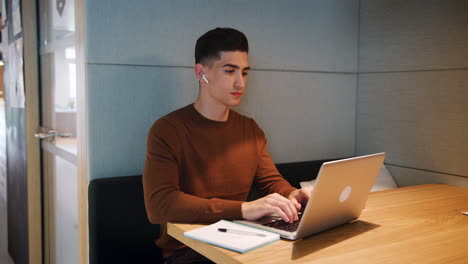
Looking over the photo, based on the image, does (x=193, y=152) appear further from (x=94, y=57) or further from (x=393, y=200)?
(x=393, y=200)

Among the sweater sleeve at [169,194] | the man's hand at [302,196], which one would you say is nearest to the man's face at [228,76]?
the sweater sleeve at [169,194]

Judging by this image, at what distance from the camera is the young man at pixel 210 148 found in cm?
165

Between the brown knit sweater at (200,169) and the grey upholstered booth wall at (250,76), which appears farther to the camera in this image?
the grey upholstered booth wall at (250,76)

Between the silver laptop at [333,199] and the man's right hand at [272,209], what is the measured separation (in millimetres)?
23

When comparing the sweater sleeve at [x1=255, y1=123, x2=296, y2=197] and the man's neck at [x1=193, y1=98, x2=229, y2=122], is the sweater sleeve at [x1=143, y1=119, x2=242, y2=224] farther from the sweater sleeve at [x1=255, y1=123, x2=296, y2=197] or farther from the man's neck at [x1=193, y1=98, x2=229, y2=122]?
the sweater sleeve at [x1=255, y1=123, x2=296, y2=197]

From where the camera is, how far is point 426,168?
2.60 meters

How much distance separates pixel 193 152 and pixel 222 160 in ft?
0.44

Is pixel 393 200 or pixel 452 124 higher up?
pixel 452 124

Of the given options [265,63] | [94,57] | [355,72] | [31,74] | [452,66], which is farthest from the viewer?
[355,72]

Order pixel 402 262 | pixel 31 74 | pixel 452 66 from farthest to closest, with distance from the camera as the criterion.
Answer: pixel 31 74 → pixel 452 66 → pixel 402 262

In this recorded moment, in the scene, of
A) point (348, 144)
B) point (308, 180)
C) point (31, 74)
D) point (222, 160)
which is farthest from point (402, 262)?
point (31, 74)

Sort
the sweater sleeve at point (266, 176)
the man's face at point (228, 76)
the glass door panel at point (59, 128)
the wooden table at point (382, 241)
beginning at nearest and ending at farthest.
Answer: the wooden table at point (382, 241), the man's face at point (228, 76), the sweater sleeve at point (266, 176), the glass door panel at point (59, 128)

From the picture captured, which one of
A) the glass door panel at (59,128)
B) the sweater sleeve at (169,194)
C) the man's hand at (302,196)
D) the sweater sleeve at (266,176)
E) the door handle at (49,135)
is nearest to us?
the sweater sleeve at (169,194)

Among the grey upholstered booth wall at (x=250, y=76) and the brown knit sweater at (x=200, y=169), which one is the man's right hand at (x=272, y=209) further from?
the grey upholstered booth wall at (x=250, y=76)
